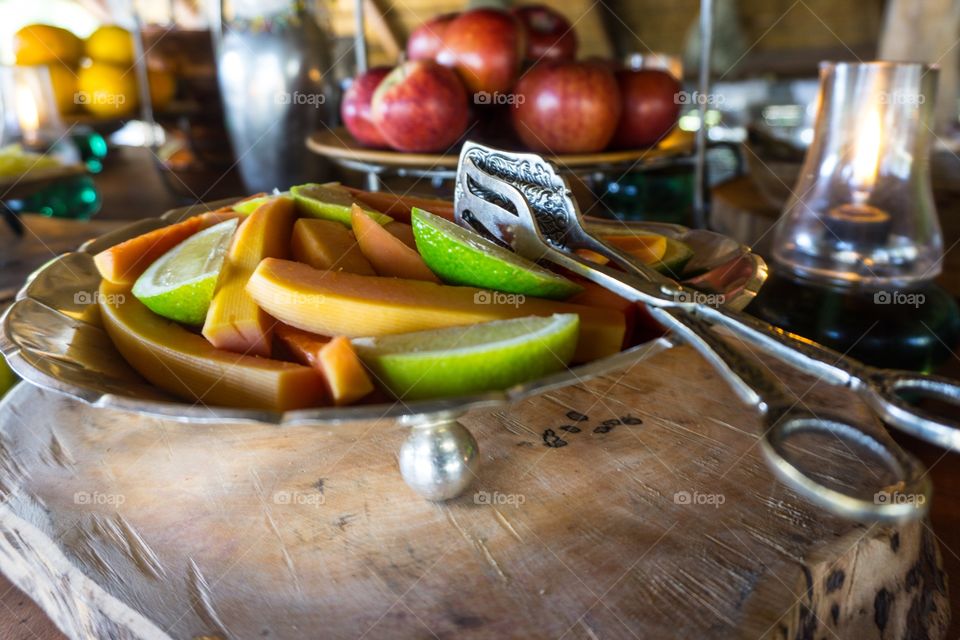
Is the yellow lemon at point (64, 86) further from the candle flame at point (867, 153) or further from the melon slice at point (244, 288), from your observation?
the candle flame at point (867, 153)

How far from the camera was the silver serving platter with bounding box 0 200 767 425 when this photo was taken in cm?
38

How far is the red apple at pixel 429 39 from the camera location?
117 cm

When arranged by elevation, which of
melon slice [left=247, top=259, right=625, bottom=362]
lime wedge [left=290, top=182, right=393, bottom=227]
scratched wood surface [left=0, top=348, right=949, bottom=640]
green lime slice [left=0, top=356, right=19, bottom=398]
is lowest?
green lime slice [left=0, top=356, right=19, bottom=398]

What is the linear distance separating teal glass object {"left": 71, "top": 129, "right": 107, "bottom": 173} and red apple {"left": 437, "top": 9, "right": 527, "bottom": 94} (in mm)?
1236

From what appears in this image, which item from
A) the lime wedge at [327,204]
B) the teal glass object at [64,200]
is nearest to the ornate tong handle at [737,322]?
the lime wedge at [327,204]

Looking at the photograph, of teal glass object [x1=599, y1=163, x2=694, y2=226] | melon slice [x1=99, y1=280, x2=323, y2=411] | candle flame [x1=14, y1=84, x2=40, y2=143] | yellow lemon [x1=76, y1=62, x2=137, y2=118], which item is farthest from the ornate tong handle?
yellow lemon [x1=76, y1=62, x2=137, y2=118]

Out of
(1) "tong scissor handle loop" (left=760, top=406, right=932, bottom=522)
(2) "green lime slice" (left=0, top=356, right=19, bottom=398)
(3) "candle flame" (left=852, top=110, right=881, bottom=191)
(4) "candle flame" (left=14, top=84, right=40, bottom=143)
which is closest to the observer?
(1) "tong scissor handle loop" (left=760, top=406, right=932, bottom=522)

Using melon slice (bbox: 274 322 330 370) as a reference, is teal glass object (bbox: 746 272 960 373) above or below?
below

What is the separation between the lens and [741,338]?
49 centimetres

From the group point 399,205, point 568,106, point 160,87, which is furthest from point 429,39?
point 160,87

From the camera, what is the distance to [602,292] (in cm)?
55

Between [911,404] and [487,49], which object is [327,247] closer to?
[911,404]

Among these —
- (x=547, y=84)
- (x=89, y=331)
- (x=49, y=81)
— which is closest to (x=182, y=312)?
(x=89, y=331)

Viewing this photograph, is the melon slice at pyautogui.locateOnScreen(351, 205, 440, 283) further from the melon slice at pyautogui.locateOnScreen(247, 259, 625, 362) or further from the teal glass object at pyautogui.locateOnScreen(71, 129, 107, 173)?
the teal glass object at pyautogui.locateOnScreen(71, 129, 107, 173)
